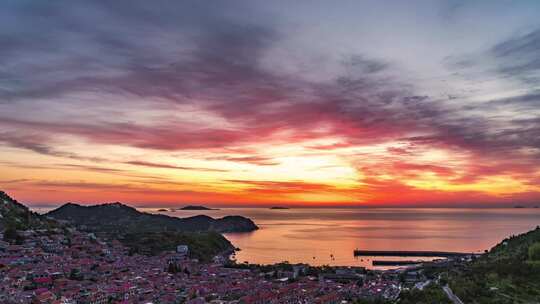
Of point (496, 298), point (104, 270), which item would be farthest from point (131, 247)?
point (496, 298)

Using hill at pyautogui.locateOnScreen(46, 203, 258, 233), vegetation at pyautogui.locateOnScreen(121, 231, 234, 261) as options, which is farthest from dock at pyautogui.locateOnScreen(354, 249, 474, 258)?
hill at pyautogui.locateOnScreen(46, 203, 258, 233)

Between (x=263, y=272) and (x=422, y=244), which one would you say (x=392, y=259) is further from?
(x=263, y=272)

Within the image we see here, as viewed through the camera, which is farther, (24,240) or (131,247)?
(131,247)

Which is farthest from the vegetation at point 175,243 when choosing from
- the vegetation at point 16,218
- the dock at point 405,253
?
the dock at point 405,253

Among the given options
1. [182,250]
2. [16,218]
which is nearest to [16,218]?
[16,218]

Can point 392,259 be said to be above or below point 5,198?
below

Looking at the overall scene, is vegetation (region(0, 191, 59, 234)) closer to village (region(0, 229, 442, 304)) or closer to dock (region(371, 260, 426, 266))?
village (region(0, 229, 442, 304))

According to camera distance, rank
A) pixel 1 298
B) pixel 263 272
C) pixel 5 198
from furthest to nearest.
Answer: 1. pixel 5 198
2. pixel 263 272
3. pixel 1 298
